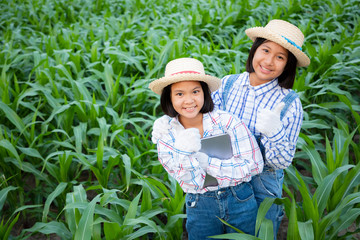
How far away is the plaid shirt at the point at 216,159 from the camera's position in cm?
94

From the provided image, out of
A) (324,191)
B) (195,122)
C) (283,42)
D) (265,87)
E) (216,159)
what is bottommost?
(324,191)

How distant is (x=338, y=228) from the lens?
1243 mm

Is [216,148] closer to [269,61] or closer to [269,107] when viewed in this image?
[269,107]

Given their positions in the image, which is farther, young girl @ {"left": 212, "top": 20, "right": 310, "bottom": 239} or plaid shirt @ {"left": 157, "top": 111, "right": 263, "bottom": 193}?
young girl @ {"left": 212, "top": 20, "right": 310, "bottom": 239}

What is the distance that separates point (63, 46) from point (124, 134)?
5.50 feet

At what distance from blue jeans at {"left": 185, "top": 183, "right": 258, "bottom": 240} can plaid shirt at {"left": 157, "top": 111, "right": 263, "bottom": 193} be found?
4 centimetres

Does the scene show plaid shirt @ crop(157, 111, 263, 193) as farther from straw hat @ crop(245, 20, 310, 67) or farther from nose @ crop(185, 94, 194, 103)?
straw hat @ crop(245, 20, 310, 67)

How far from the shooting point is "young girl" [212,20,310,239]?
107 centimetres

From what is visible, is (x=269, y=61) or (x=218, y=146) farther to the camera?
(x=269, y=61)

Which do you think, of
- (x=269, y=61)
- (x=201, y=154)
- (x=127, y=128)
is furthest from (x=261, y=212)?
(x=127, y=128)

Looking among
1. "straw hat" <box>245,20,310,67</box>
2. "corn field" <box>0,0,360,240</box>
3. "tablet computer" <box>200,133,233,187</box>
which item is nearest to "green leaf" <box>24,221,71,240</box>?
"corn field" <box>0,0,360,240</box>

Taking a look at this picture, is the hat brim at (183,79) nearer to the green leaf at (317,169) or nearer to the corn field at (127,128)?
the corn field at (127,128)

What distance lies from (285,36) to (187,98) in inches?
17.8

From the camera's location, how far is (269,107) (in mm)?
1128
